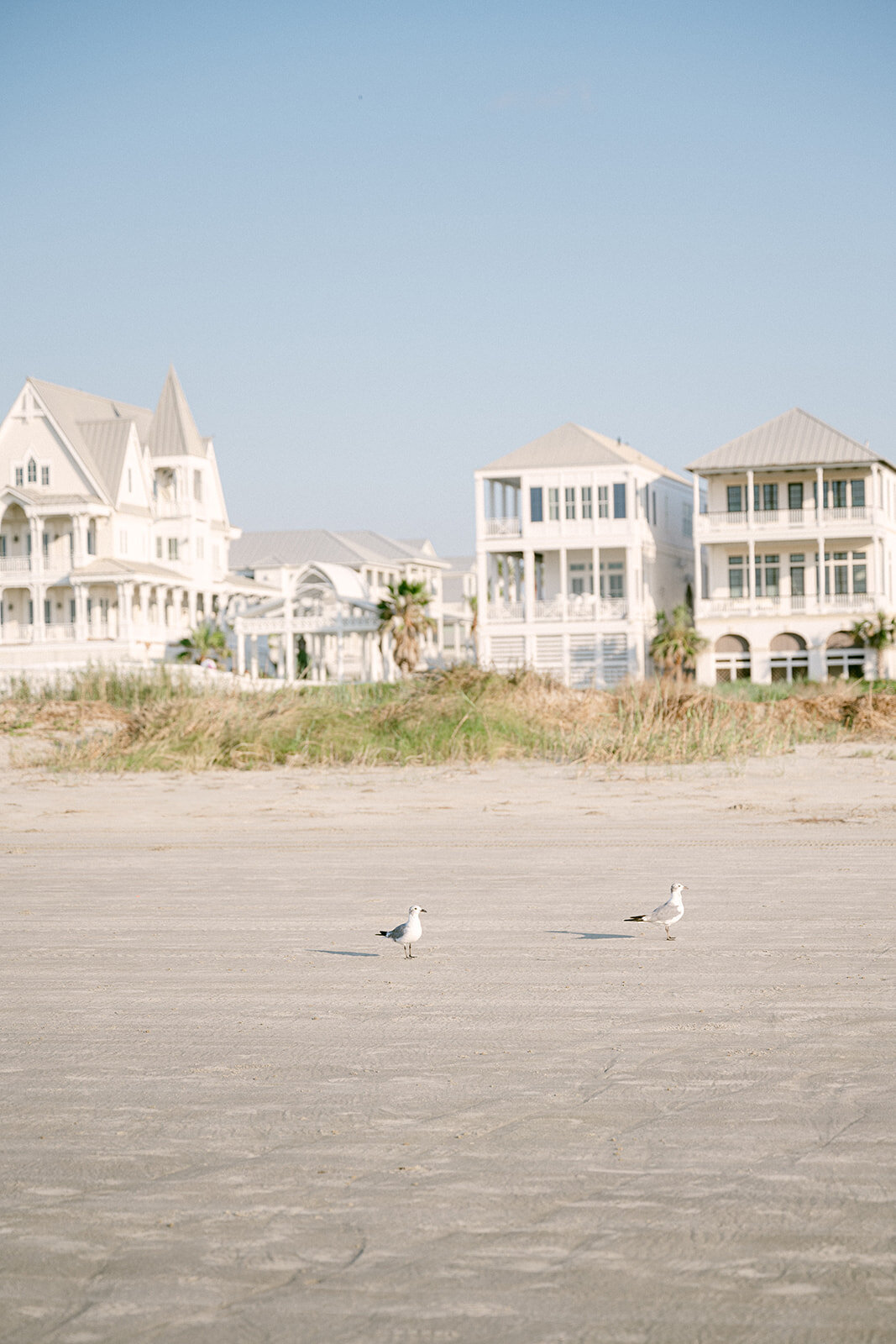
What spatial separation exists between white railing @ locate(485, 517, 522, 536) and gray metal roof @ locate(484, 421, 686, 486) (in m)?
2.00

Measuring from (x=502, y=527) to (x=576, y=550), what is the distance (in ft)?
10.3

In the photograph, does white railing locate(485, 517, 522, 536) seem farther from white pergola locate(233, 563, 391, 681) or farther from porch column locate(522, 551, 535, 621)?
white pergola locate(233, 563, 391, 681)

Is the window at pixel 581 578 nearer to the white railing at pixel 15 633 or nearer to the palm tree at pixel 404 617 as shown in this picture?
the palm tree at pixel 404 617

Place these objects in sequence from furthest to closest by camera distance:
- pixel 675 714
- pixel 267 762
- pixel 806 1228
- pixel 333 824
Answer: pixel 675 714 < pixel 267 762 < pixel 333 824 < pixel 806 1228

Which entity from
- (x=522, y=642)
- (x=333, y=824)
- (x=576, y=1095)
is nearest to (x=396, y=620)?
(x=522, y=642)

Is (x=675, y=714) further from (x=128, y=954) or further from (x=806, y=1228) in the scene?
(x=806, y=1228)

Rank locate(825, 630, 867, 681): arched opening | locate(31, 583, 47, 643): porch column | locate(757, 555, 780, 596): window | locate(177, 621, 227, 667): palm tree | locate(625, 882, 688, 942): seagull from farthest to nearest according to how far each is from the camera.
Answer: locate(177, 621, 227, 667): palm tree < locate(31, 583, 47, 643): porch column < locate(757, 555, 780, 596): window < locate(825, 630, 867, 681): arched opening < locate(625, 882, 688, 942): seagull

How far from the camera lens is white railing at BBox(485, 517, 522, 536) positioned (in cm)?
5916

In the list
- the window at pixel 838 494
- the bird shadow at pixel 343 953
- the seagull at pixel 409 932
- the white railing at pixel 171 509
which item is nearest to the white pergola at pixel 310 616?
the white railing at pixel 171 509

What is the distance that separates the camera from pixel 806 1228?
4078mm

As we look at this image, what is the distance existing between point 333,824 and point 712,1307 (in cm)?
1165

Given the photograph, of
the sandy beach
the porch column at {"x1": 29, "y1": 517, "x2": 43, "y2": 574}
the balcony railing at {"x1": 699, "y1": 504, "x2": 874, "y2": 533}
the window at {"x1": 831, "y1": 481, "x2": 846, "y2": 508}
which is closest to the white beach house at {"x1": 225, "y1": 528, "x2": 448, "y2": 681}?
the porch column at {"x1": 29, "y1": 517, "x2": 43, "y2": 574}

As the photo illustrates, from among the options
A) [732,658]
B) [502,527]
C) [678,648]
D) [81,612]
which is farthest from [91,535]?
[732,658]

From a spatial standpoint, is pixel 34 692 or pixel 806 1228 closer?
pixel 806 1228
